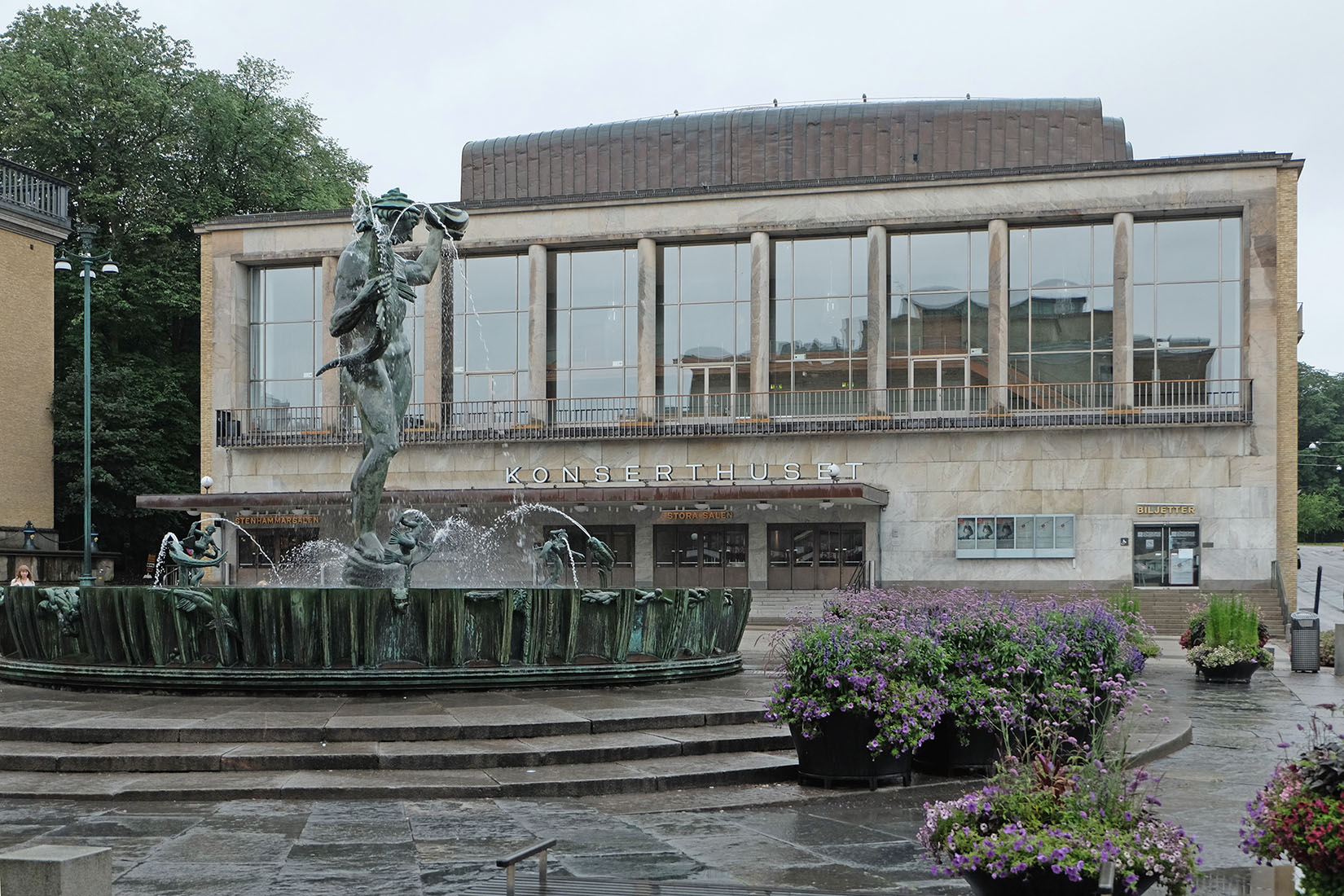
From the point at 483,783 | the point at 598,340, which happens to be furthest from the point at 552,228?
the point at 483,783

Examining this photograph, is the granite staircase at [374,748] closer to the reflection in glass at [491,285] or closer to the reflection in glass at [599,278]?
the reflection in glass at [599,278]

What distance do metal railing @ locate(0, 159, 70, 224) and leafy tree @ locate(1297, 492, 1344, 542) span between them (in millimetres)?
81416

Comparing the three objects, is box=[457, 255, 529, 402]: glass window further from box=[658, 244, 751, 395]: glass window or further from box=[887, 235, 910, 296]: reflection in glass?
box=[887, 235, 910, 296]: reflection in glass

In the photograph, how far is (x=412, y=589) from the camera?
1324 cm

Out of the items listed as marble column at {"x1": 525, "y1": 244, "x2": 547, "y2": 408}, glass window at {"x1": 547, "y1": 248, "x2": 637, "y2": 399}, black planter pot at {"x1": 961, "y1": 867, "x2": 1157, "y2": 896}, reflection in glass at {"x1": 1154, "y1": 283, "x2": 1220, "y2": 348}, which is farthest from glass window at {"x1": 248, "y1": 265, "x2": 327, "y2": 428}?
black planter pot at {"x1": 961, "y1": 867, "x2": 1157, "y2": 896}

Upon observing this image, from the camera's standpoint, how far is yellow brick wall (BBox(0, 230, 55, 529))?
4578cm

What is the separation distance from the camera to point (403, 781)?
401 inches

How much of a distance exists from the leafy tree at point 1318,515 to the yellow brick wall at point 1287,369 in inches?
2332

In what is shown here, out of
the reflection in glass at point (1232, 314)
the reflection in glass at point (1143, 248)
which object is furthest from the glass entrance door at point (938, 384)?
the reflection in glass at point (1232, 314)

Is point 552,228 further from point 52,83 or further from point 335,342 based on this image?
point 52,83

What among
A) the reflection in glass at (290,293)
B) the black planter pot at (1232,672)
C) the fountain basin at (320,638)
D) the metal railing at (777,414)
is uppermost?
the reflection in glass at (290,293)

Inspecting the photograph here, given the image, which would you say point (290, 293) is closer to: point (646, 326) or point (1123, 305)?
point (646, 326)

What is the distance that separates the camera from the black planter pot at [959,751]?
1097 centimetres

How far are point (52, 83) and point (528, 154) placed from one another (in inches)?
677
